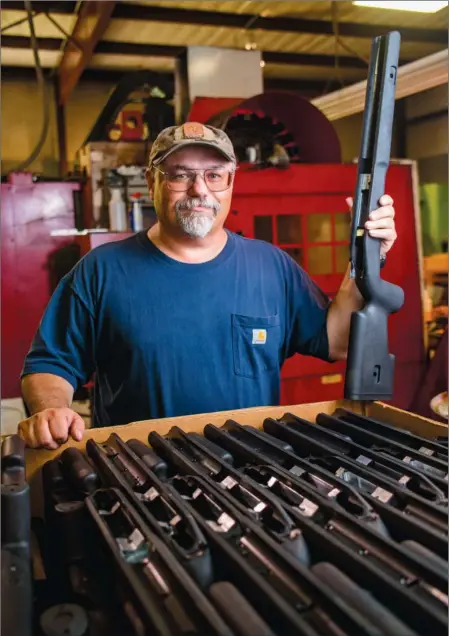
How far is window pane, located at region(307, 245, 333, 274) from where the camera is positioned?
346cm

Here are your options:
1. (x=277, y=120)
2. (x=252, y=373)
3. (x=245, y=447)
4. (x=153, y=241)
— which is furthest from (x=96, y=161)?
(x=245, y=447)

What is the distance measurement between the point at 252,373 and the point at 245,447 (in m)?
0.50

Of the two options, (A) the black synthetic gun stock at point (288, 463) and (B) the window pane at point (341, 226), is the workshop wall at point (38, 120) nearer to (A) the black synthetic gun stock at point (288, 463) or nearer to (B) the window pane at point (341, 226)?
(B) the window pane at point (341, 226)

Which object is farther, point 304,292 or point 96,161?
point 96,161

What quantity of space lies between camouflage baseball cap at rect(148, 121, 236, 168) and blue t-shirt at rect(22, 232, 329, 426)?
0.22 m

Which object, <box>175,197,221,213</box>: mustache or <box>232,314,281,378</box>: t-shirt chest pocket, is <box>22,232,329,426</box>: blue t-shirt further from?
<box>175,197,221,213</box>: mustache

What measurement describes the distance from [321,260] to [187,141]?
2.03 meters

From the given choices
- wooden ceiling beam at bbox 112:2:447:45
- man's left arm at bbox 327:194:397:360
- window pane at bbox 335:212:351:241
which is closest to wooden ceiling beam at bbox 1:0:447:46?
wooden ceiling beam at bbox 112:2:447:45

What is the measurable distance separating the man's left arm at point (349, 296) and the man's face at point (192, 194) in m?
0.32

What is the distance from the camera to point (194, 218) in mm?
1525

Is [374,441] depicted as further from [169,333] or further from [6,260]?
[6,260]

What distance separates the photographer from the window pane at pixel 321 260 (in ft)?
11.4

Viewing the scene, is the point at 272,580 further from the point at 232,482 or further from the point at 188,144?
the point at 188,144

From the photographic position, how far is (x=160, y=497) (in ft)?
2.85
